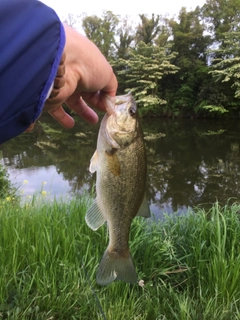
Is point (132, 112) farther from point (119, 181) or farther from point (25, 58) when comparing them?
point (25, 58)

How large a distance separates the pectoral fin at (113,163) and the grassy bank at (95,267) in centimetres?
117

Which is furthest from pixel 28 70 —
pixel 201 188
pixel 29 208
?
pixel 201 188

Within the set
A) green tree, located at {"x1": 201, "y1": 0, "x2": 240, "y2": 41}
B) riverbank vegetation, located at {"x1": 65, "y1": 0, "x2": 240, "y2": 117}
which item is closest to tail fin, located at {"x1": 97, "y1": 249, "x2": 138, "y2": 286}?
riverbank vegetation, located at {"x1": 65, "y1": 0, "x2": 240, "y2": 117}

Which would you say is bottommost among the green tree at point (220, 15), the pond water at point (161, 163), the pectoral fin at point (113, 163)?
the pond water at point (161, 163)

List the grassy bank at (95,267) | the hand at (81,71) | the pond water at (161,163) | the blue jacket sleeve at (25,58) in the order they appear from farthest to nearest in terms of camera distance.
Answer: the pond water at (161,163), the grassy bank at (95,267), the hand at (81,71), the blue jacket sleeve at (25,58)

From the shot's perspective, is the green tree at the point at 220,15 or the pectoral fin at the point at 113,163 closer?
the pectoral fin at the point at 113,163

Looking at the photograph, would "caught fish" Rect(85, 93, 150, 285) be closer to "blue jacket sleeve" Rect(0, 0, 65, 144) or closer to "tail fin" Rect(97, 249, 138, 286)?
"tail fin" Rect(97, 249, 138, 286)

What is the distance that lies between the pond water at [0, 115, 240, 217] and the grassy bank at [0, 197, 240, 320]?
1.62 metres

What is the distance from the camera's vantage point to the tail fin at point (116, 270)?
1661mm

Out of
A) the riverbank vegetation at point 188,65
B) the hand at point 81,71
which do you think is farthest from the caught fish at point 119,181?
the riverbank vegetation at point 188,65

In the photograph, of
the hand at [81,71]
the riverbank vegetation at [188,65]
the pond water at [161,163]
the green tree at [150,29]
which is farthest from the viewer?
the green tree at [150,29]

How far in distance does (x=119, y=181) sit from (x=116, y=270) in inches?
18.1

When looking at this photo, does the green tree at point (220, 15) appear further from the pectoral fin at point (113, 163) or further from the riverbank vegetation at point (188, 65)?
the pectoral fin at point (113, 163)

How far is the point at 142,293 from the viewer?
3049mm
